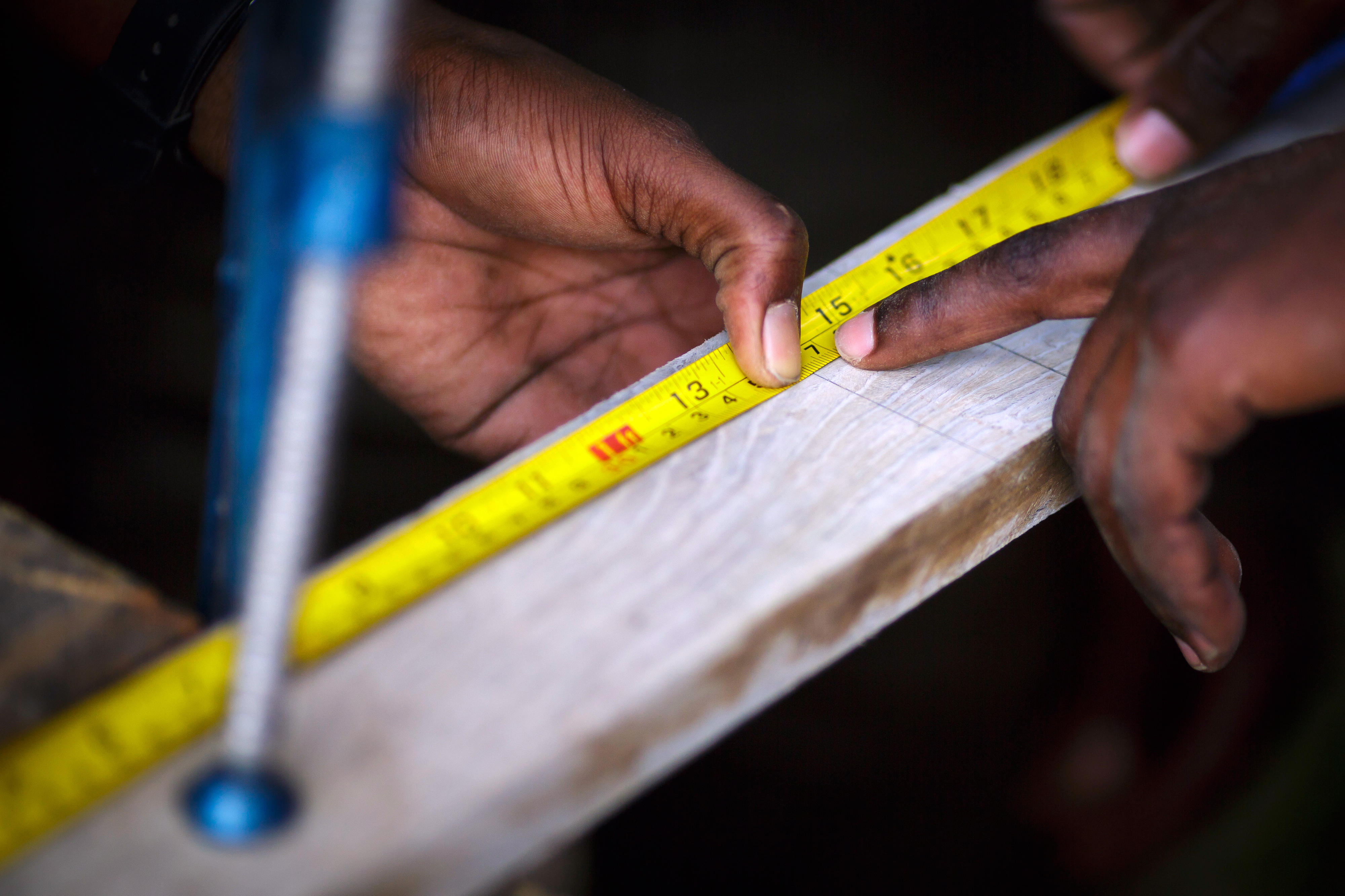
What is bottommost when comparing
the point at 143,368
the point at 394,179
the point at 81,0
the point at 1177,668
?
the point at 1177,668

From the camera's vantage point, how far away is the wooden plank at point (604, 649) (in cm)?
87

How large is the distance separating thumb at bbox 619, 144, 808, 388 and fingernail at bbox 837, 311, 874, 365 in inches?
2.6

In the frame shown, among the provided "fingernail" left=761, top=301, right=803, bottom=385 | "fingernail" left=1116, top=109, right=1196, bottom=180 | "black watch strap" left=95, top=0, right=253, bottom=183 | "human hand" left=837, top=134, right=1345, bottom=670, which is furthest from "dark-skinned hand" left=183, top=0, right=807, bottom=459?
"fingernail" left=1116, top=109, right=1196, bottom=180

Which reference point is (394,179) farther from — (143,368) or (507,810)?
(143,368)

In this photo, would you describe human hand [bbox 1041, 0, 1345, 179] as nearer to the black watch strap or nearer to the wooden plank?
the wooden plank

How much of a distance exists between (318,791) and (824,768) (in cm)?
241

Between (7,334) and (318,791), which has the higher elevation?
(318,791)

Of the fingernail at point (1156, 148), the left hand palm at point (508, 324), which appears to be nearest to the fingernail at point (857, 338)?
the left hand palm at point (508, 324)

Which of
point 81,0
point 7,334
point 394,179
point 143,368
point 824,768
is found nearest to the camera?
point 394,179

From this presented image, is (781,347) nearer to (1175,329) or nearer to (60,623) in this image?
(1175,329)

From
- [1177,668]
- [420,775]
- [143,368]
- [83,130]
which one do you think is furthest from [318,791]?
[1177,668]

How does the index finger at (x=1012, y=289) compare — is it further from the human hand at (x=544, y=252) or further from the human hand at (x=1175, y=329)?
the human hand at (x=544, y=252)

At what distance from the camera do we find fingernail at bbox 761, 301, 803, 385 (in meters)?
1.38

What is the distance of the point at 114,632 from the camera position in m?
1.02
